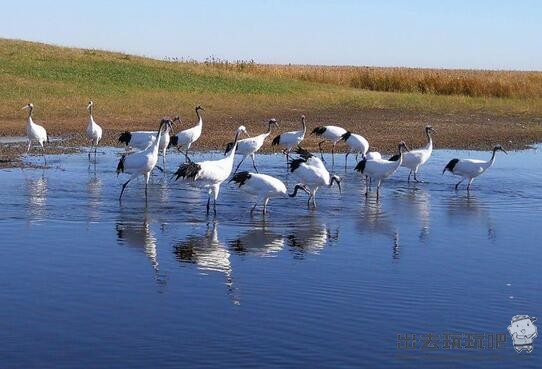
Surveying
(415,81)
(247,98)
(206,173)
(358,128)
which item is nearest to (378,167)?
(206,173)

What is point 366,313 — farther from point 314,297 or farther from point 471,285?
point 471,285

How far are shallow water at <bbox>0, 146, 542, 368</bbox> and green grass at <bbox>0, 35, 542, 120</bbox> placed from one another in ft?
52.8

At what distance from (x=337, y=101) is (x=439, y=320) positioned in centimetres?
3112

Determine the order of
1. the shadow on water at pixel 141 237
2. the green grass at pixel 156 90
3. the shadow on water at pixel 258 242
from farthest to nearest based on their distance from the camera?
the green grass at pixel 156 90
the shadow on water at pixel 258 242
the shadow on water at pixel 141 237

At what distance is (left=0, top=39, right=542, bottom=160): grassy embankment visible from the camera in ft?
92.8

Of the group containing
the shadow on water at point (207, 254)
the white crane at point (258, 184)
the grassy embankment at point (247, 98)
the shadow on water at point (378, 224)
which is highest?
the grassy embankment at point (247, 98)

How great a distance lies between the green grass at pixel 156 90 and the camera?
107ft

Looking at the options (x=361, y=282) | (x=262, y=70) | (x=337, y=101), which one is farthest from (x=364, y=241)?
(x=262, y=70)

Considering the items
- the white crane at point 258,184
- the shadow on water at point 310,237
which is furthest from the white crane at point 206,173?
the shadow on water at point 310,237

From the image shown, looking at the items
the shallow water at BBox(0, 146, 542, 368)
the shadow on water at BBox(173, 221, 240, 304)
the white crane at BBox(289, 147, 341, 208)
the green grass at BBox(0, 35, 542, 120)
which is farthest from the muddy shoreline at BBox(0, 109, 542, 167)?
the shadow on water at BBox(173, 221, 240, 304)

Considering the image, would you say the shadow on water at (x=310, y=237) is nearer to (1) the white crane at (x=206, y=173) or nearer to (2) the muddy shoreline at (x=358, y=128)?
(1) the white crane at (x=206, y=173)
